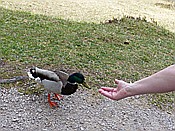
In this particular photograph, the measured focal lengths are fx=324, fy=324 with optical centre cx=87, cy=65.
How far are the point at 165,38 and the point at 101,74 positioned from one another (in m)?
2.10

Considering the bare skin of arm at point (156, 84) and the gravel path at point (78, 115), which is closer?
the bare skin of arm at point (156, 84)

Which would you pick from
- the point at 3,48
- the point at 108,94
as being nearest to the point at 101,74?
the point at 3,48

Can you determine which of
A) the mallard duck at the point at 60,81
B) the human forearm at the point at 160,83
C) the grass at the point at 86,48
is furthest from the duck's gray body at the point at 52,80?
the human forearm at the point at 160,83

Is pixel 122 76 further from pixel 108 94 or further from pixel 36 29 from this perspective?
pixel 108 94

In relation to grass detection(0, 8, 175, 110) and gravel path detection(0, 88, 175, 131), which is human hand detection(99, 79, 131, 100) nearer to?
gravel path detection(0, 88, 175, 131)

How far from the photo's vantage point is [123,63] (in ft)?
11.6

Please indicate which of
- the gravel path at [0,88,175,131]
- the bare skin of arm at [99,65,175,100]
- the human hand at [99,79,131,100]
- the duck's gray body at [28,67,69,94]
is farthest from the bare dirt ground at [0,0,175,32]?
the bare skin of arm at [99,65,175,100]

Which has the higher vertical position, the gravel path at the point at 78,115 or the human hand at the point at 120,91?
the human hand at the point at 120,91

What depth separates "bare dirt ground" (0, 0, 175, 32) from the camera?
264 inches

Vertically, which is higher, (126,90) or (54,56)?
(126,90)

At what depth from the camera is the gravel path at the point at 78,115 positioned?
2324 millimetres

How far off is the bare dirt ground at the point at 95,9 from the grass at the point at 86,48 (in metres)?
1.48

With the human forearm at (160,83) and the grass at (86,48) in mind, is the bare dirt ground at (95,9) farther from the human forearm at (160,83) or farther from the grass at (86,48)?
the human forearm at (160,83)

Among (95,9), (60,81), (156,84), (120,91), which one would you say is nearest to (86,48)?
(60,81)
